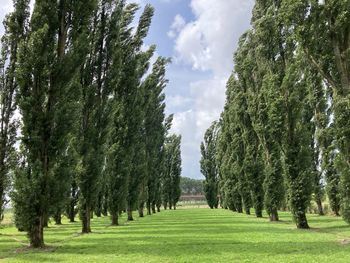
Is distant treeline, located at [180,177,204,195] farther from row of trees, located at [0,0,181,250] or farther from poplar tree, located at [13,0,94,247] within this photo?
poplar tree, located at [13,0,94,247]

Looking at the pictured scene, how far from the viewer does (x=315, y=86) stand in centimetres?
4119

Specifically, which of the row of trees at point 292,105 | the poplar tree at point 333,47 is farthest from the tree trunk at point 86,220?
the poplar tree at point 333,47

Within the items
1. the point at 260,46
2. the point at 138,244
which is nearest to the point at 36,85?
the point at 138,244

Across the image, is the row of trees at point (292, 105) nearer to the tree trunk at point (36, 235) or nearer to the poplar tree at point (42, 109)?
the poplar tree at point (42, 109)

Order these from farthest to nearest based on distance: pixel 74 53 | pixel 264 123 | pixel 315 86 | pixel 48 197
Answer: pixel 315 86 < pixel 264 123 < pixel 74 53 < pixel 48 197

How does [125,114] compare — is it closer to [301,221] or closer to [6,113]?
[6,113]

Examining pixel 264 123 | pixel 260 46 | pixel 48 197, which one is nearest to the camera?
pixel 48 197

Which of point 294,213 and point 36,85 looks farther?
point 294,213

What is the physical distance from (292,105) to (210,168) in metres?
66.4

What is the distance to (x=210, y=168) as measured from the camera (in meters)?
93.9

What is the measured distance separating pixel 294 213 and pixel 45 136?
55.8 ft

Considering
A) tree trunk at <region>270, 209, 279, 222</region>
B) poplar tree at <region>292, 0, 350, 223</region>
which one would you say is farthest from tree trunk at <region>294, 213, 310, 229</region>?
tree trunk at <region>270, 209, 279, 222</region>

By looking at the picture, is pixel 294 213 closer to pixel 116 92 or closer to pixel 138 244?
pixel 138 244

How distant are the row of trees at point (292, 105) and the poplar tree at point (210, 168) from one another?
30.7 m
